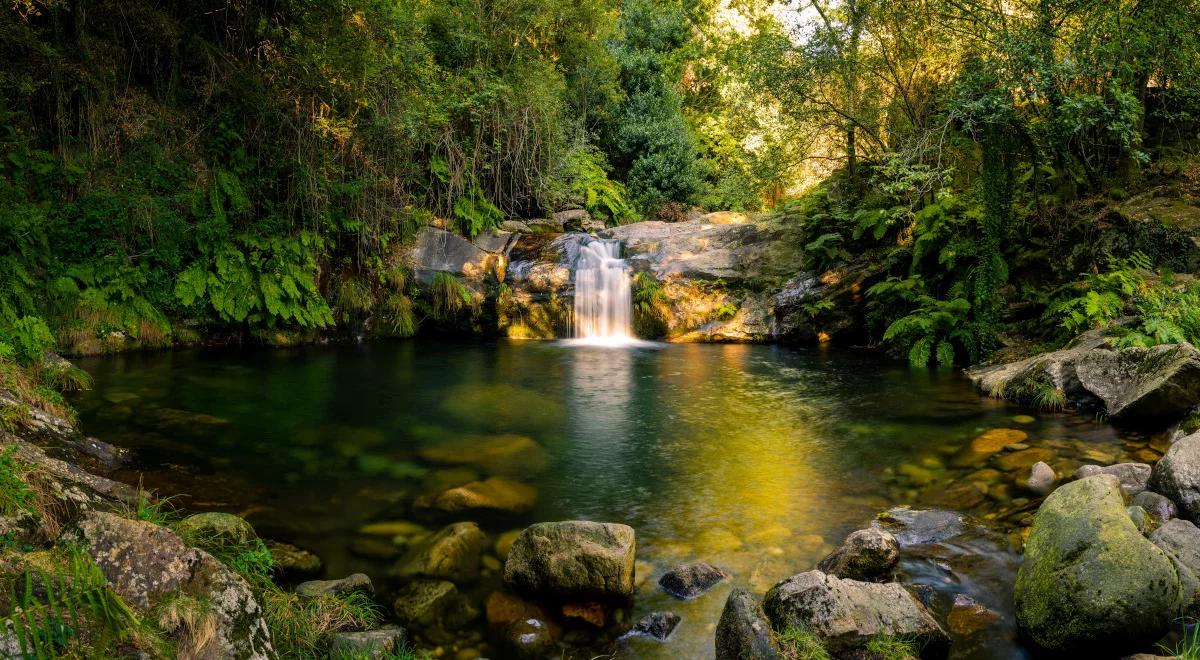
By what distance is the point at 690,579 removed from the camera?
4.20 m

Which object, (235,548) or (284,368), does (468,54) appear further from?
(235,548)

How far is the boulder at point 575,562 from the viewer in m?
3.94

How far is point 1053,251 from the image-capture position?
11227 mm

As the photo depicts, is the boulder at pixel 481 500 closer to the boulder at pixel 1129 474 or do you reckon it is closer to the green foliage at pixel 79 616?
the green foliage at pixel 79 616

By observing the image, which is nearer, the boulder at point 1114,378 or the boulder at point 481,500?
the boulder at point 481,500

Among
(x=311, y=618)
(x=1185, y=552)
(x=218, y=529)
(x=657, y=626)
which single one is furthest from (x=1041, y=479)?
(x=218, y=529)

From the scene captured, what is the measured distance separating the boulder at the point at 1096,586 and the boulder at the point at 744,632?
1394 millimetres

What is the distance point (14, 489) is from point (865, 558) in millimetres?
4304

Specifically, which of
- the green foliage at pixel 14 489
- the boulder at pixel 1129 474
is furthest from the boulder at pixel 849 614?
the green foliage at pixel 14 489

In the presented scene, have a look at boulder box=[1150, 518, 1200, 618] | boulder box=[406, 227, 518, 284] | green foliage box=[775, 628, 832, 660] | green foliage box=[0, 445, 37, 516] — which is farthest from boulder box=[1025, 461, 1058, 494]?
boulder box=[406, 227, 518, 284]

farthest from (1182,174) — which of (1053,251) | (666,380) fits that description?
(666,380)

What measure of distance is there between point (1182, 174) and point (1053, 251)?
1977mm

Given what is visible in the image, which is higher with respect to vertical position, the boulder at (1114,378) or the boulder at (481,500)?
the boulder at (1114,378)

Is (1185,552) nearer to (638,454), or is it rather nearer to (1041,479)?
(1041,479)
